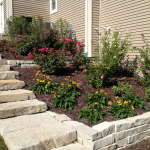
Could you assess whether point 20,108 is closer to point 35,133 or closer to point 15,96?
point 15,96

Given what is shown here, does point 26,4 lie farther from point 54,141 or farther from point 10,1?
point 54,141

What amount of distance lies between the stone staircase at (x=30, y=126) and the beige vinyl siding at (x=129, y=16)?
4.09 m

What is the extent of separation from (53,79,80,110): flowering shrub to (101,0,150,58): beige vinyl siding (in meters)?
3.08

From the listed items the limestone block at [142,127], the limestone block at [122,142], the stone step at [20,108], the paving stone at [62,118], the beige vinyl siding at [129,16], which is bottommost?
the limestone block at [122,142]

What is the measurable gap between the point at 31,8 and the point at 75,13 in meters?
3.23

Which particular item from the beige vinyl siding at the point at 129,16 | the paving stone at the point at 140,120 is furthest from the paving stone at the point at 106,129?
the beige vinyl siding at the point at 129,16

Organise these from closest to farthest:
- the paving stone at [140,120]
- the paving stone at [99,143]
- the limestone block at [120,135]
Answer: the paving stone at [99,143] < the limestone block at [120,135] < the paving stone at [140,120]

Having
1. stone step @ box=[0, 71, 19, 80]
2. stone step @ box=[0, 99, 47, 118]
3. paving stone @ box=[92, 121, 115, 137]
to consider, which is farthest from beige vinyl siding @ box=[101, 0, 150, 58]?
stone step @ box=[0, 99, 47, 118]

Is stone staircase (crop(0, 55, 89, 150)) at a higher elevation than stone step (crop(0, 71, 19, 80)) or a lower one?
lower

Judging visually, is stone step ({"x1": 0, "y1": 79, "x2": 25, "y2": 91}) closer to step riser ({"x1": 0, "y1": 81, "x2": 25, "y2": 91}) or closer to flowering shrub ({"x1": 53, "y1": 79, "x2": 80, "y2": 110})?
step riser ({"x1": 0, "y1": 81, "x2": 25, "y2": 91})

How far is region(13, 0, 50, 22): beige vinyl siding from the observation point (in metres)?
9.81

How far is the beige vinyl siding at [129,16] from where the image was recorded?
19.0ft

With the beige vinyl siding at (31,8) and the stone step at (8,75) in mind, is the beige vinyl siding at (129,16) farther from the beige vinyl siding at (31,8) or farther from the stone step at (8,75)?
the beige vinyl siding at (31,8)

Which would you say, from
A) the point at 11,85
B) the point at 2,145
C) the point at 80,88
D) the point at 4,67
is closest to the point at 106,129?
the point at 2,145
